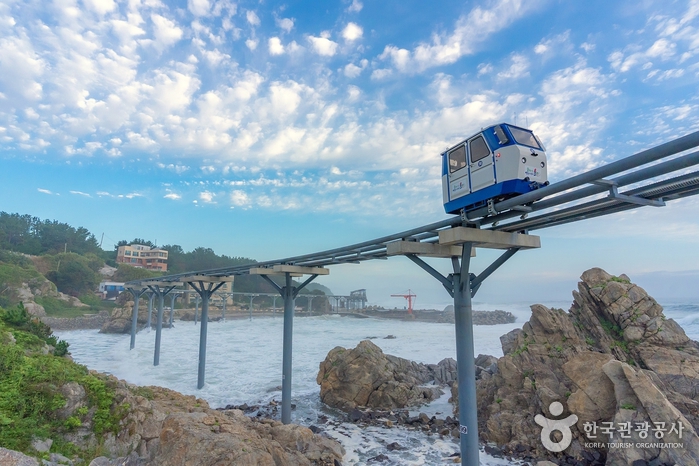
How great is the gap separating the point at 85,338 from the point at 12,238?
7817 cm

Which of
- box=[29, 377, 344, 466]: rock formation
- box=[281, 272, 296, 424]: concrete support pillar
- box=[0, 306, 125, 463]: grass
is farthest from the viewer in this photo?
box=[281, 272, 296, 424]: concrete support pillar

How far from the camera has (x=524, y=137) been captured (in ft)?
27.0

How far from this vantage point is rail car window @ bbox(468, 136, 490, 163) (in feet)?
27.0

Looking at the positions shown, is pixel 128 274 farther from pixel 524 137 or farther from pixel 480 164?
pixel 524 137

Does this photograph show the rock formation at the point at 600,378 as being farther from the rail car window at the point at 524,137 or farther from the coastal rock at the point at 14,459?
the coastal rock at the point at 14,459

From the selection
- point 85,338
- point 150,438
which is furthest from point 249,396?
point 85,338

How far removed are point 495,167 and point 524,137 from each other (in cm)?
116

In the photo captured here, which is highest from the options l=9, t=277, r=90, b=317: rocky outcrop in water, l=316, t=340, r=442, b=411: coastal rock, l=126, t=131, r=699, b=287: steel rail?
l=126, t=131, r=699, b=287: steel rail

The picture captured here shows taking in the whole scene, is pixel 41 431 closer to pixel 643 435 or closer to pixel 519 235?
pixel 519 235

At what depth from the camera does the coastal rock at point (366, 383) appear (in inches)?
614

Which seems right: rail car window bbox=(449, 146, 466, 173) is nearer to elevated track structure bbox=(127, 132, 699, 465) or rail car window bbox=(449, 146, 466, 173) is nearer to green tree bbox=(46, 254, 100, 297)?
elevated track structure bbox=(127, 132, 699, 465)

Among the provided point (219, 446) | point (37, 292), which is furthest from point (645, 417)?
point (37, 292)

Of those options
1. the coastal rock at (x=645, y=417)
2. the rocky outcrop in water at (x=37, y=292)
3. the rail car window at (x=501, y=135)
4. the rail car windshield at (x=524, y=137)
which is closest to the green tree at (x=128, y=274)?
the rocky outcrop in water at (x=37, y=292)

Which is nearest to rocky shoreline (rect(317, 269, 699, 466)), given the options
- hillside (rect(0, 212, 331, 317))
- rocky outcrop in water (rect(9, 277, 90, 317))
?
hillside (rect(0, 212, 331, 317))
